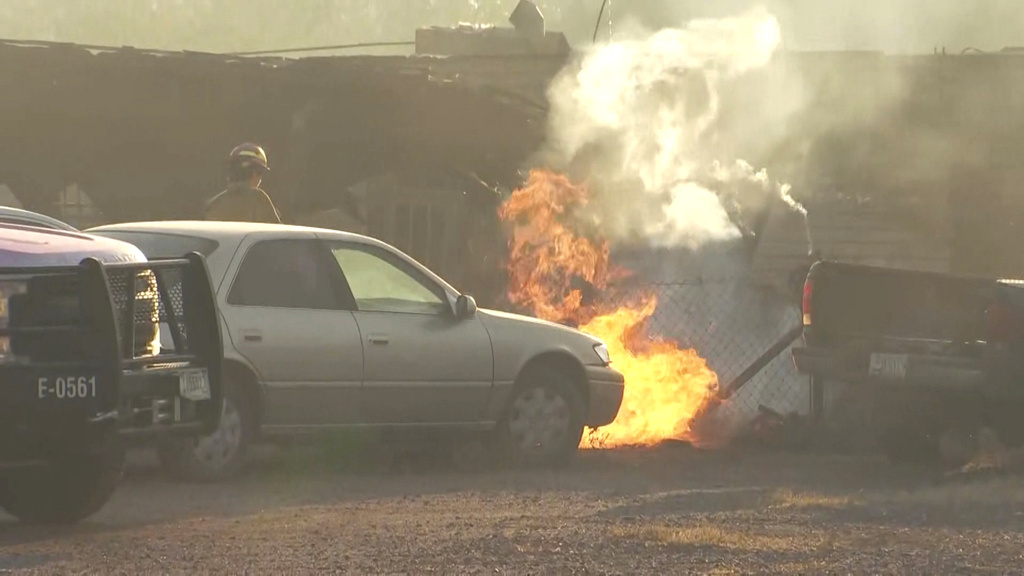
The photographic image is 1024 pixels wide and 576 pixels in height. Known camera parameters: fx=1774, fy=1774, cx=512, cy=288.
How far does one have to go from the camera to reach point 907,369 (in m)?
12.0

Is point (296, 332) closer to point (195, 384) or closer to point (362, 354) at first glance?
point (362, 354)

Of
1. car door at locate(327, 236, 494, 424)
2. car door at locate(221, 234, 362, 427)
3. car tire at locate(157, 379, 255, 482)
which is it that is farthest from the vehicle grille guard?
car door at locate(327, 236, 494, 424)

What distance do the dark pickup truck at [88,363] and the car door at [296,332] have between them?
2010mm

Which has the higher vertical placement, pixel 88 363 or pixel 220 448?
pixel 88 363

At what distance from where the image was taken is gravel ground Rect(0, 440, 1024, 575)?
748 cm

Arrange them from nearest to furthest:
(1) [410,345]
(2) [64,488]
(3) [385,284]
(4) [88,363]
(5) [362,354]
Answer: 1. (4) [88,363]
2. (2) [64,488]
3. (5) [362,354]
4. (1) [410,345]
5. (3) [385,284]

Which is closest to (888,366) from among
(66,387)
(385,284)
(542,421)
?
(542,421)

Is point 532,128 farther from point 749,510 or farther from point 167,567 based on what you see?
point 167,567

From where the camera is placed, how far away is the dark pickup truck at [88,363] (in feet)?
24.6

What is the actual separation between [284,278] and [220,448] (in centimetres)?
118

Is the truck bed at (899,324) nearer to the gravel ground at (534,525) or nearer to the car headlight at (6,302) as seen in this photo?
the gravel ground at (534,525)

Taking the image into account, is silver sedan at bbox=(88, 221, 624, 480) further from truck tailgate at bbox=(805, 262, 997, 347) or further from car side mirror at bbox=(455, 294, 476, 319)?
truck tailgate at bbox=(805, 262, 997, 347)

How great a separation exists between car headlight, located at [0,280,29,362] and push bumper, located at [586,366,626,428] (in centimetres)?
554

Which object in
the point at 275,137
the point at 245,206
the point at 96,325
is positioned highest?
the point at 275,137
